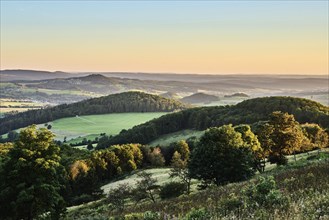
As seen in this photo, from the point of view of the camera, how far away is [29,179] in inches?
1563

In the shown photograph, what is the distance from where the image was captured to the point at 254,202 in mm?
13836

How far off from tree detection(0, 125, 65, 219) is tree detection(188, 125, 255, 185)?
88.1ft

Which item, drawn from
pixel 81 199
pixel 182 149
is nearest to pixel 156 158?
pixel 182 149

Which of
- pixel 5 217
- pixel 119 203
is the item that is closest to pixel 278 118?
pixel 119 203

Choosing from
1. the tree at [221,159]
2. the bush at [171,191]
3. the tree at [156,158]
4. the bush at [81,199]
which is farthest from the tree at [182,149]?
the bush at [171,191]

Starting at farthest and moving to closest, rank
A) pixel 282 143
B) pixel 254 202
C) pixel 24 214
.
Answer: pixel 282 143 → pixel 24 214 → pixel 254 202

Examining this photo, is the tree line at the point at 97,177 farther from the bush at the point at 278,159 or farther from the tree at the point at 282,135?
the bush at the point at 278,159

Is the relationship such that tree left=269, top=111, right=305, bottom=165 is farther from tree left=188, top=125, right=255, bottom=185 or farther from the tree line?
tree left=188, top=125, right=255, bottom=185

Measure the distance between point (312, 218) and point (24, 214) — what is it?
36410 mm

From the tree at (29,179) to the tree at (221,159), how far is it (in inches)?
1057

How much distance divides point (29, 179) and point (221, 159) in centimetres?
3196

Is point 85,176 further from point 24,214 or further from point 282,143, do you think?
point 24,214

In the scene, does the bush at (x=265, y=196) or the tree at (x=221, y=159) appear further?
the tree at (x=221, y=159)

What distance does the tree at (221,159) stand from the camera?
193 feet
